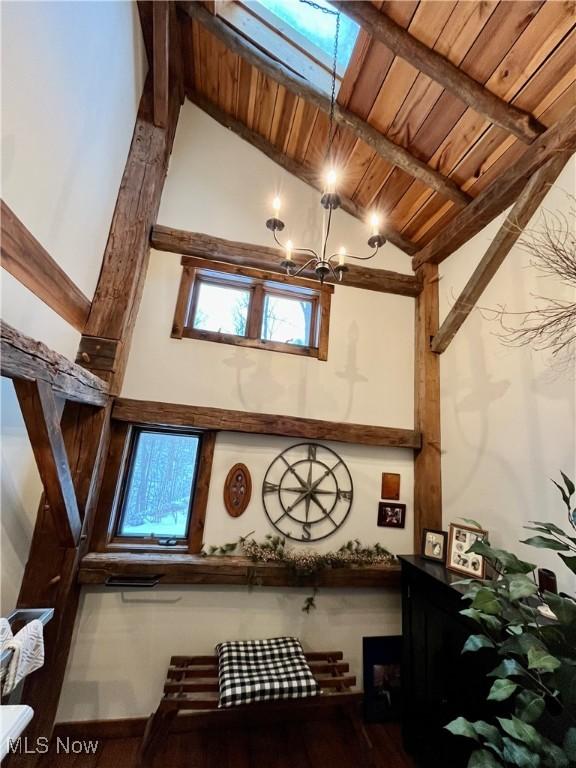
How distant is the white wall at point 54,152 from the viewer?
130 cm

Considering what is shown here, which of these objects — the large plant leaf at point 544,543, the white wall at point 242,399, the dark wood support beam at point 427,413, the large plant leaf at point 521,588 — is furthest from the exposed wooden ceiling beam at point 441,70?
the large plant leaf at point 521,588

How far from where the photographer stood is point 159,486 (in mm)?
2502

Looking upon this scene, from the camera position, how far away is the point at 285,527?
8.29 feet

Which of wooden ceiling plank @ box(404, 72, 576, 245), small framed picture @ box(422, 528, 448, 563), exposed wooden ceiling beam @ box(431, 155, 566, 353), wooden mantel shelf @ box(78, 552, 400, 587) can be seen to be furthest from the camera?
small framed picture @ box(422, 528, 448, 563)

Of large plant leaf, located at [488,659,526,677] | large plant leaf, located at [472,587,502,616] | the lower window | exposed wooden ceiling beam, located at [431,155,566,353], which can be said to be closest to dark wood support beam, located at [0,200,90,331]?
the lower window

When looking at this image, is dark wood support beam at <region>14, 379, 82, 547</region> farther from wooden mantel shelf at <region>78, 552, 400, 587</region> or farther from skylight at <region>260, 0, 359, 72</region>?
skylight at <region>260, 0, 359, 72</region>

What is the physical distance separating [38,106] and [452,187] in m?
2.74

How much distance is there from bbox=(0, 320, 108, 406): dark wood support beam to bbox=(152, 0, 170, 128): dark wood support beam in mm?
2274

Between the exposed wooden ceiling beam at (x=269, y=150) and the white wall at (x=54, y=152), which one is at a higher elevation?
the exposed wooden ceiling beam at (x=269, y=150)

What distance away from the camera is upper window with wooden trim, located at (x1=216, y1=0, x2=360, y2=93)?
2311 mm

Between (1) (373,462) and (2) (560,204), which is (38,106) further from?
(1) (373,462)

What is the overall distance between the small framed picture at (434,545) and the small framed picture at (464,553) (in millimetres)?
116

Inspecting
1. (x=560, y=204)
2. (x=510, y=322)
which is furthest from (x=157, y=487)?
(x=560, y=204)

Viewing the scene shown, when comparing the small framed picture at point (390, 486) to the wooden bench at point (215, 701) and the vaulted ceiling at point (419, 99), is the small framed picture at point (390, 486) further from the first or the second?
the vaulted ceiling at point (419, 99)
